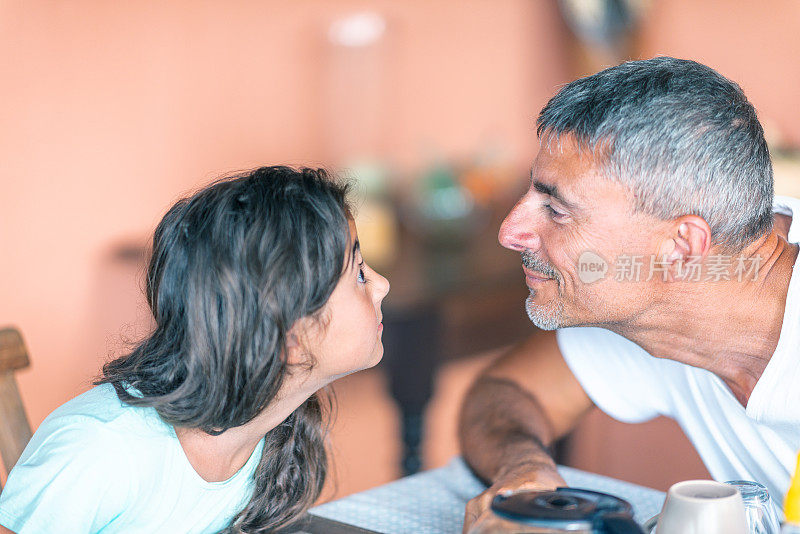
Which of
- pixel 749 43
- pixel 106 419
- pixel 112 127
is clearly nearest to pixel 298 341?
pixel 106 419

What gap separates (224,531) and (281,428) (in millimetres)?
160

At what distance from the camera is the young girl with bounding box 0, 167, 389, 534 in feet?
3.09

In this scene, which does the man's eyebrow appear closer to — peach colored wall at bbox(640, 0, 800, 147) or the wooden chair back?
the wooden chair back

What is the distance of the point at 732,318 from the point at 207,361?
0.66 metres

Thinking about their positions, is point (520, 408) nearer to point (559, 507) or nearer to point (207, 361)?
point (207, 361)

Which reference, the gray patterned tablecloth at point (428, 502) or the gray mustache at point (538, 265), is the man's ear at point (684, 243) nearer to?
the gray mustache at point (538, 265)

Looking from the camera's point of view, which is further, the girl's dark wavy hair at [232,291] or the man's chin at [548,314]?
the man's chin at [548,314]

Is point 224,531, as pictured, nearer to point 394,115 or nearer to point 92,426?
point 92,426

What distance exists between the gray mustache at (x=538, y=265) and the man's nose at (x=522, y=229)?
0.05 ft

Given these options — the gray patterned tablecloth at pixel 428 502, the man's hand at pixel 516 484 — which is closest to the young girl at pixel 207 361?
the gray patterned tablecloth at pixel 428 502

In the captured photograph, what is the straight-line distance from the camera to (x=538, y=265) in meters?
1.19

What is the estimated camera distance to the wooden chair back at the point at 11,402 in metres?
1.12

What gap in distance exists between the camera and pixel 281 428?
1161 millimetres

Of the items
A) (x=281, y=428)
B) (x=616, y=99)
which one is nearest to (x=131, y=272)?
(x=281, y=428)
